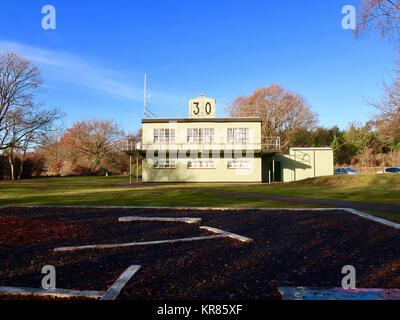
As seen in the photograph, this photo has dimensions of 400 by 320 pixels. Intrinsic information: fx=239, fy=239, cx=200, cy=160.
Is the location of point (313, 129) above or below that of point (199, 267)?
above

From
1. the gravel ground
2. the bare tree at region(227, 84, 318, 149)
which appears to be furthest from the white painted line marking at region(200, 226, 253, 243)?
the bare tree at region(227, 84, 318, 149)

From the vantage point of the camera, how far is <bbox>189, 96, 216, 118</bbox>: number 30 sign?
27.1m

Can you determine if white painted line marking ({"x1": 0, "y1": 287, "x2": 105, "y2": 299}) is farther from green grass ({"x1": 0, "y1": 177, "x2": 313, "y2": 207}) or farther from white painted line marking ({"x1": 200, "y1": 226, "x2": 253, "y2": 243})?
green grass ({"x1": 0, "y1": 177, "x2": 313, "y2": 207})

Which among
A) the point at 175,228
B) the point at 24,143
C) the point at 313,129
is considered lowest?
the point at 175,228

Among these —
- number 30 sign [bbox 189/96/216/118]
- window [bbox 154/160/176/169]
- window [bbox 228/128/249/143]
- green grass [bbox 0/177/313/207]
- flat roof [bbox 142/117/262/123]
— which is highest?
number 30 sign [bbox 189/96/216/118]

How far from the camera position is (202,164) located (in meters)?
26.7

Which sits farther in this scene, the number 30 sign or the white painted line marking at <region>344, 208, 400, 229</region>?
the number 30 sign

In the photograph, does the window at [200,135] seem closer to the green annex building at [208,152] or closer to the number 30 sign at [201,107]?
the green annex building at [208,152]

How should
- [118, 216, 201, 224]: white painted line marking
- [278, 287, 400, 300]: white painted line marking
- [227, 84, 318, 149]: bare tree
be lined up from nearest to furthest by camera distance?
[278, 287, 400, 300]: white painted line marking, [118, 216, 201, 224]: white painted line marking, [227, 84, 318, 149]: bare tree

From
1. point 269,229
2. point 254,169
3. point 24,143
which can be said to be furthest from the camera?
point 24,143
